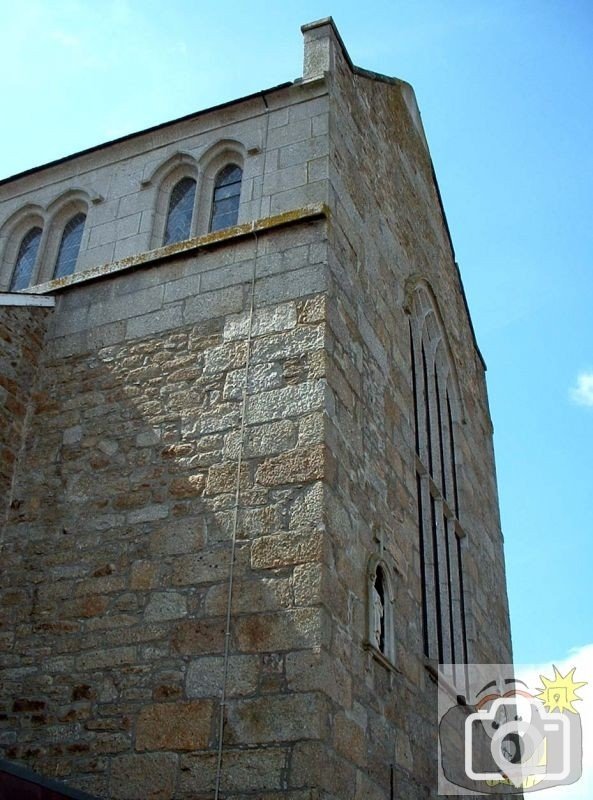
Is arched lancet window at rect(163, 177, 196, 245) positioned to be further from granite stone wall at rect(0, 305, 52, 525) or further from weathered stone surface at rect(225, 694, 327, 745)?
weathered stone surface at rect(225, 694, 327, 745)

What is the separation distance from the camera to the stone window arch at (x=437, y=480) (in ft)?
25.3

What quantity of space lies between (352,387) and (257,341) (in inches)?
28.8

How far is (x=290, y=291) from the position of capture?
635 centimetres

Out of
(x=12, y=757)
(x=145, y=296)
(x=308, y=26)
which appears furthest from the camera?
(x=308, y=26)

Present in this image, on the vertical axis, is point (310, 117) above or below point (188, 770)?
above

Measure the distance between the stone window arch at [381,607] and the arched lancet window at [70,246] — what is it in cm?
394

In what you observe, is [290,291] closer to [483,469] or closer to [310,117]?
[310,117]

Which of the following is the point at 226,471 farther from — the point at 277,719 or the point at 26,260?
the point at 26,260

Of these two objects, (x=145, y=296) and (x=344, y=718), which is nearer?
(x=344, y=718)

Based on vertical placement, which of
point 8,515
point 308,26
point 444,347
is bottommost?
point 8,515

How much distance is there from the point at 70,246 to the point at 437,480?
404 cm

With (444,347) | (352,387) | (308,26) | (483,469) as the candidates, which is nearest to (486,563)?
(483,469)

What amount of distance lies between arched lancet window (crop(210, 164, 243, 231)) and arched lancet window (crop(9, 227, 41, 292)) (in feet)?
6.37

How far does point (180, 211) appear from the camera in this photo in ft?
26.0
